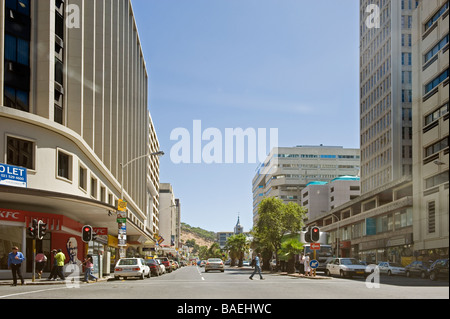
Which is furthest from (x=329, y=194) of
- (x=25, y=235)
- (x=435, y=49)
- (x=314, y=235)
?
(x=435, y=49)

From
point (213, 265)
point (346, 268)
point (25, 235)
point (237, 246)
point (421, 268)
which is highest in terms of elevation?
point (421, 268)

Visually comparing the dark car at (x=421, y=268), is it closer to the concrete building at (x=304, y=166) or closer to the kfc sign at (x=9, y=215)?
the kfc sign at (x=9, y=215)

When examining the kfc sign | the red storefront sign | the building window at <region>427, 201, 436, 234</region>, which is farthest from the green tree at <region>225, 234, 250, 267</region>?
the building window at <region>427, 201, 436, 234</region>

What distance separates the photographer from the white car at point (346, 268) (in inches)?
1554

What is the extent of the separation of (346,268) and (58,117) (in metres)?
24.4

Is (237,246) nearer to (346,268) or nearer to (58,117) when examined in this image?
(346,268)

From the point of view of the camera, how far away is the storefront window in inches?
1393

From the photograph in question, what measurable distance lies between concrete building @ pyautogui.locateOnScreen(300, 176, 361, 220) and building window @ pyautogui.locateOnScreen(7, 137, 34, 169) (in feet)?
362

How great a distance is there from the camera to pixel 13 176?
33938 mm

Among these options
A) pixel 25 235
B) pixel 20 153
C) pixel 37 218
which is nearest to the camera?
pixel 20 153

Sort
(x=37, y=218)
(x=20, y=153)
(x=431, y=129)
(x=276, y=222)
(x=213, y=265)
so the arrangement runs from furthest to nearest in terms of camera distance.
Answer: (x=276, y=222) → (x=213, y=265) → (x=37, y=218) → (x=20, y=153) → (x=431, y=129)
